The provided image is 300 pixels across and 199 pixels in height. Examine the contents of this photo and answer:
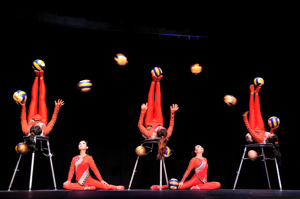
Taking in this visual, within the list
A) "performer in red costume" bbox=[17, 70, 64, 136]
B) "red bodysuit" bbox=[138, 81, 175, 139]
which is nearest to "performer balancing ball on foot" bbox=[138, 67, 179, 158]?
"red bodysuit" bbox=[138, 81, 175, 139]

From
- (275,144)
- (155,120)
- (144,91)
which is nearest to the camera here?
(275,144)

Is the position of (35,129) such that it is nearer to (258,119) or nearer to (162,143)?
(162,143)

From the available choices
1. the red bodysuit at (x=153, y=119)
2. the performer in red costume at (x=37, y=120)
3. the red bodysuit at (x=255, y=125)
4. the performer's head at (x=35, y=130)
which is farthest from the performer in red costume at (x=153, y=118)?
the performer's head at (x=35, y=130)

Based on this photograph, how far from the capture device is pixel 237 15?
6.27 m

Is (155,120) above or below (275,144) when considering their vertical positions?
above

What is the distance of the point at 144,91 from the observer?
686 centimetres

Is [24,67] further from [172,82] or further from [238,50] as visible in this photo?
[238,50]

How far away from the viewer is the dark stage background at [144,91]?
20.1ft

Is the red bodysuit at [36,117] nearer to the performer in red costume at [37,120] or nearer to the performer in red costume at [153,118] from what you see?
the performer in red costume at [37,120]

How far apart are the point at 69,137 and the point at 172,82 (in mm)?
2268

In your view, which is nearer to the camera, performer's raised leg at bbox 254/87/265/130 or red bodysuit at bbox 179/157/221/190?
red bodysuit at bbox 179/157/221/190

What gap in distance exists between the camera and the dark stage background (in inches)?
241

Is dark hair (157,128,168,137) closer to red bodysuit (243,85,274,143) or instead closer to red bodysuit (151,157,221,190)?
red bodysuit (151,157,221,190)

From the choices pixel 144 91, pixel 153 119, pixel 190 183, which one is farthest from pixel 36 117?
pixel 190 183
